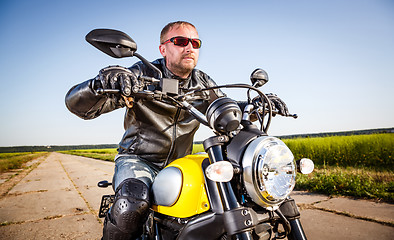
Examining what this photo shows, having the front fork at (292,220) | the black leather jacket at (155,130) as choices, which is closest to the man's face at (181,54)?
the black leather jacket at (155,130)

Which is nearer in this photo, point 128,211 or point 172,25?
point 128,211

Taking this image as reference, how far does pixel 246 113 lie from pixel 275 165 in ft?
1.16

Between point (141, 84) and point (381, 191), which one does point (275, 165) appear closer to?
point (141, 84)

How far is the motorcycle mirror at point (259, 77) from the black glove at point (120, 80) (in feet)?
2.14

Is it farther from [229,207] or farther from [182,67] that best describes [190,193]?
[182,67]

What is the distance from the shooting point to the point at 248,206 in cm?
91

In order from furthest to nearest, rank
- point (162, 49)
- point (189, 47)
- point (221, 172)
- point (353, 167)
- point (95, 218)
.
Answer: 1. point (353, 167)
2. point (95, 218)
3. point (162, 49)
4. point (189, 47)
5. point (221, 172)

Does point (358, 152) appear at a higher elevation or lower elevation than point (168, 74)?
lower

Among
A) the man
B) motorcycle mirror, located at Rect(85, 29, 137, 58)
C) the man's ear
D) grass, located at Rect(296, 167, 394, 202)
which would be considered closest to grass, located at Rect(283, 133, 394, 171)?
grass, located at Rect(296, 167, 394, 202)

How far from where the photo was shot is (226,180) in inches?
33.2

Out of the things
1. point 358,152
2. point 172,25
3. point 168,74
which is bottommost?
point 358,152

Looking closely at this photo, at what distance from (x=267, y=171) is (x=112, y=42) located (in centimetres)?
86

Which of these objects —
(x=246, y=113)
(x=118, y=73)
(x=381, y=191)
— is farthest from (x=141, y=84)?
(x=381, y=191)

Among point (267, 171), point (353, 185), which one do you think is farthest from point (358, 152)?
point (267, 171)
